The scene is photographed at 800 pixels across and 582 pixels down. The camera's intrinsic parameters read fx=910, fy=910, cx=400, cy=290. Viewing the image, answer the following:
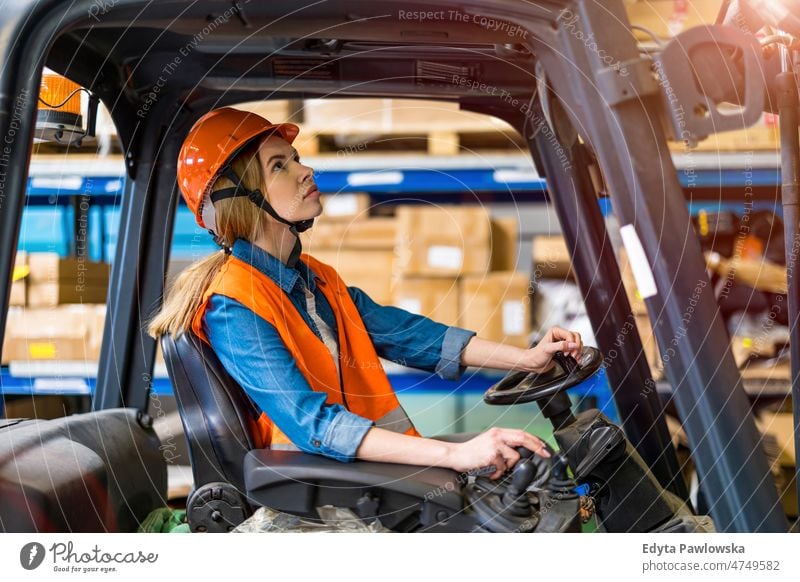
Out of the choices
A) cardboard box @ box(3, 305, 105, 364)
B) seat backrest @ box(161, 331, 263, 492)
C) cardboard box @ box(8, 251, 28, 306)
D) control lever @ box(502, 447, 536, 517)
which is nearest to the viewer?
control lever @ box(502, 447, 536, 517)

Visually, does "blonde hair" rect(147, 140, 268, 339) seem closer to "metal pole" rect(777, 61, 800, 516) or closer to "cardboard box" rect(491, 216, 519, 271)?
"metal pole" rect(777, 61, 800, 516)

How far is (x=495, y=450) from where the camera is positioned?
1.84m

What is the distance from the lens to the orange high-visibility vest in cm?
211

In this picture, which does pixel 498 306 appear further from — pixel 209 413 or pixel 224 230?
pixel 209 413

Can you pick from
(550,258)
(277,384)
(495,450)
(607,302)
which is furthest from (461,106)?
(550,258)

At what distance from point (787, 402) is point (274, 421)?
133 inches

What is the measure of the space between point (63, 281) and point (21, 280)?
431mm

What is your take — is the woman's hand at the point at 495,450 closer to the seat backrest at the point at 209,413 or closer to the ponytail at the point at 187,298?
the seat backrest at the point at 209,413

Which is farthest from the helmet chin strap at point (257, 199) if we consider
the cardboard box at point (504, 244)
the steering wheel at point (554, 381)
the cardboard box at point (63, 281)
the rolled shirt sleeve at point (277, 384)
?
the cardboard box at point (504, 244)

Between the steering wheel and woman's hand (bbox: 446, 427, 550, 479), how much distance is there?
35cm

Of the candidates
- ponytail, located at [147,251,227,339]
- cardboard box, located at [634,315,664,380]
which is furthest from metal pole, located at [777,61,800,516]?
cardboard box, located at [634,315,664,380]

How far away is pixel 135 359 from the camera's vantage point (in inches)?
112
